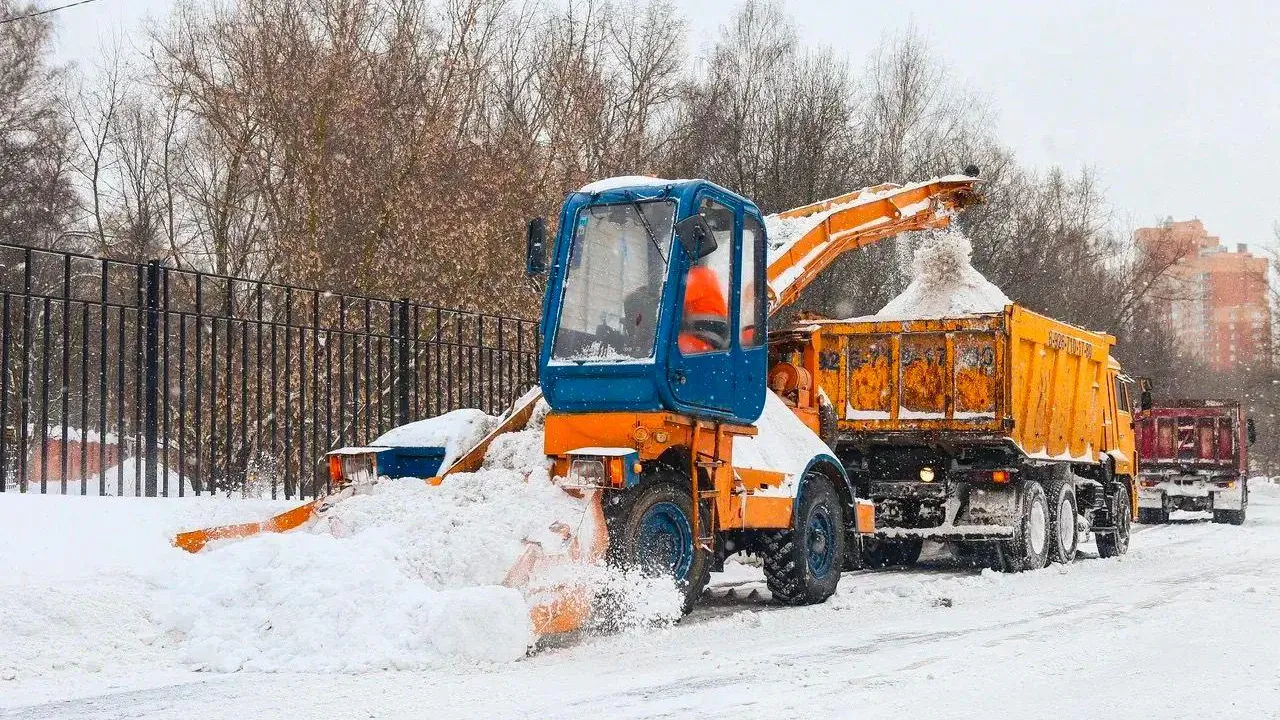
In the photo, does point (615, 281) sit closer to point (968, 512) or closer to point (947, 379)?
point (947, 379)

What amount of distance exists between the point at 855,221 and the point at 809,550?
156 inches

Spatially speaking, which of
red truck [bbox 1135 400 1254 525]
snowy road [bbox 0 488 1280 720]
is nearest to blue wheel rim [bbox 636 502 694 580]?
snowy road [bbox 0 488 1280 720]

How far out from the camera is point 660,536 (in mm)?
8367

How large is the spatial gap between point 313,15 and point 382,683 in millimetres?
18533

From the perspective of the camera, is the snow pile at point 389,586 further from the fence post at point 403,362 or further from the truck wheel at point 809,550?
the fence post at point 403,362

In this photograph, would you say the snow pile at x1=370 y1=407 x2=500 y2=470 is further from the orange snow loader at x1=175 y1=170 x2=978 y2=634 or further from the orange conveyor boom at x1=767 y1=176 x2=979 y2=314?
the orange conveyor boom at x1=767 y1=176 x2=979 y2=314

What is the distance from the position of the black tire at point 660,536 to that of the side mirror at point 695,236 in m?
1.56

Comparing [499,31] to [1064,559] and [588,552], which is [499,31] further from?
[588,552]

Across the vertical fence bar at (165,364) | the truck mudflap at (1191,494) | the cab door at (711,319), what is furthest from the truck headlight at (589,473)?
the truck mudflap at (1191,494)

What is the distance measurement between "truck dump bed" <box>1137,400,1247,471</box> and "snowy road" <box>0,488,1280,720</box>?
58.1 ft

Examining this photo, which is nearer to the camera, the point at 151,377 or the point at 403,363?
the point at 151,377

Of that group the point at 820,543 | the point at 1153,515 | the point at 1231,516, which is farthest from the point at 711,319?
the point at 1153,515

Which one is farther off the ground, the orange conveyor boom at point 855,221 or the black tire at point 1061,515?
the orange conveyor boom at point 855,221

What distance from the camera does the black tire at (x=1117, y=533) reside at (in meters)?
16.8
